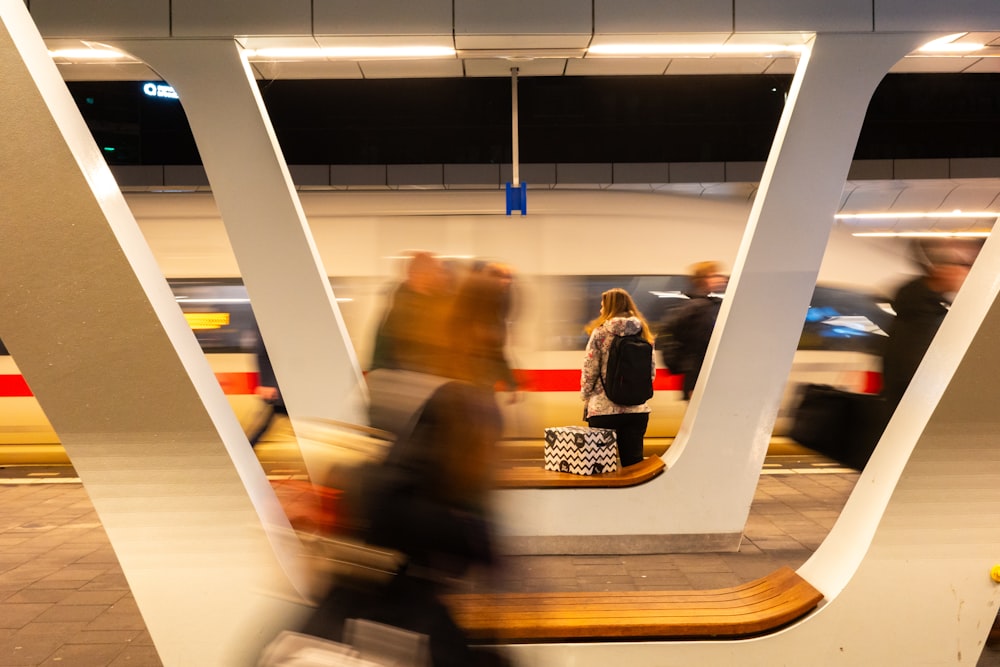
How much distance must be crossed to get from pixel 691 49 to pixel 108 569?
5148 mm

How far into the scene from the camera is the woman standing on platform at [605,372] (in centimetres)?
629

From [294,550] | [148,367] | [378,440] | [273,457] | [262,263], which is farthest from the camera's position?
[273,457]

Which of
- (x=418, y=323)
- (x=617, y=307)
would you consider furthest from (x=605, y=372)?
(x=418, y=323)

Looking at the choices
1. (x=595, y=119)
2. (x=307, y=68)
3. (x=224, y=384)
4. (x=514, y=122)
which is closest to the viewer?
(x=307, y=68)

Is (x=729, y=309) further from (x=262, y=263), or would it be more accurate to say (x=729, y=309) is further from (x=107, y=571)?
(x=107, y=571)

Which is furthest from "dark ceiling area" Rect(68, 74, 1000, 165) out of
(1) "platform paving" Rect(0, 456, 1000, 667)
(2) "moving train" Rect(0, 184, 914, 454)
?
(1) "platform paving" Rect(0, 456, 1000, 667)

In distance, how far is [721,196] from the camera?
10.1 metres

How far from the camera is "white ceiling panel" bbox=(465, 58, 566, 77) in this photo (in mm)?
6293

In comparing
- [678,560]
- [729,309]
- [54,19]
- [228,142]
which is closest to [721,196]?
[729,309]

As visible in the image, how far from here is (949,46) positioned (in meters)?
5.93

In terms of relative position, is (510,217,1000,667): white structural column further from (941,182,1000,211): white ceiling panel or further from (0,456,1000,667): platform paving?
(941,182,1000,211): white ceiling panel

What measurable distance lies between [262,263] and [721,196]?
5.70m

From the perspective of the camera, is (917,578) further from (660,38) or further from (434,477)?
(660,38)

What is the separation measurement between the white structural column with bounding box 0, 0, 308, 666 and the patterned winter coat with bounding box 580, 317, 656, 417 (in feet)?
11.4
